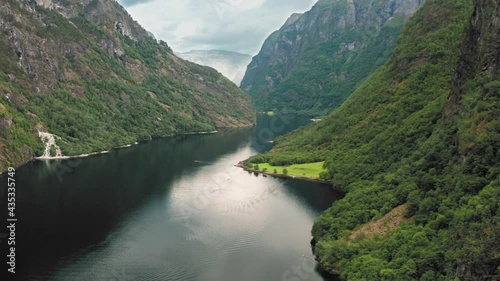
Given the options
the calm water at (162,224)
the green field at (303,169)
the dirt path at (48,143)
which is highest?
the dirt path at (48,143)

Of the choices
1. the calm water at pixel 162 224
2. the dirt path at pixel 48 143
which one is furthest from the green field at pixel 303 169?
the dirt path at pixel 48 143

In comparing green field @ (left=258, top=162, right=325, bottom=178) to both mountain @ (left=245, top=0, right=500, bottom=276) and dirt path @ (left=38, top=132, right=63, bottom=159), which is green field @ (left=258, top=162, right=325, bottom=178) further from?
dirt path @ (left=38, top=132, right=63, bottom=159)

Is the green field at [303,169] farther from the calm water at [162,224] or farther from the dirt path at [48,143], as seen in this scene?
the dirt path at [48,143]

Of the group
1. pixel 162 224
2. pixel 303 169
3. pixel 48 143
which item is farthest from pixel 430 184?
pixel 48 143

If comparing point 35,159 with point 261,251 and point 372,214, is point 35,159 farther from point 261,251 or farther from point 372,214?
point 372,214

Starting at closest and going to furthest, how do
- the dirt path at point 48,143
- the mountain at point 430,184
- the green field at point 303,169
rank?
the mountain at point 430,184 < the green field at point 303,169 < the dirt path at point 48,143

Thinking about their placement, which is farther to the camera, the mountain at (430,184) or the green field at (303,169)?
the green field at (303,169)

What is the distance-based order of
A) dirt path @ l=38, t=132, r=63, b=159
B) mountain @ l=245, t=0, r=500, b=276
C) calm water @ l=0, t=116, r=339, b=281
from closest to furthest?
mountain @ l=245, t=0, r=500, b=276 → calm water @ l=0, t=116, r=339, b=281 → dirt path @ l=38, t=132, r=63, b=159

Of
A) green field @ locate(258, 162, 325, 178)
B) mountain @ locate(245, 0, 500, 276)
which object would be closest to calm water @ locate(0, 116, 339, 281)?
green field @ locate(258, 162, 325, 178)
